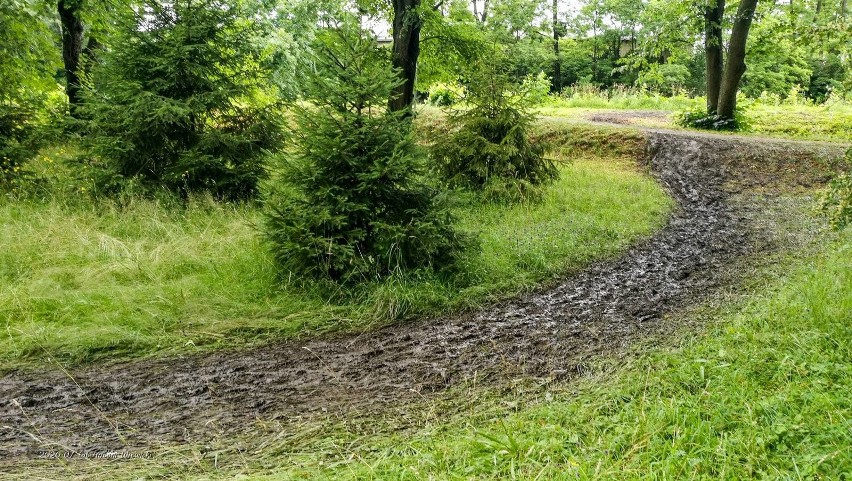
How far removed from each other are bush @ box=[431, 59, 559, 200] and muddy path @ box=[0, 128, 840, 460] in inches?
140

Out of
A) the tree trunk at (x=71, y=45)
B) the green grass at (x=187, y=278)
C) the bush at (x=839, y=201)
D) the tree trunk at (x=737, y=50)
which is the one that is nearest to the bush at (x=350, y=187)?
the green grass at (x=187, y=278)

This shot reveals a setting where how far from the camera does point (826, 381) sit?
140 inches

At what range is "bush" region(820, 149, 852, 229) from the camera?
14.8ft

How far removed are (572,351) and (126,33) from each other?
8.55 metres

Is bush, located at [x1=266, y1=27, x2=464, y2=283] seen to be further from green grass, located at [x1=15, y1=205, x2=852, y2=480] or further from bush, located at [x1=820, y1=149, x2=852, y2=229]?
bush, located at [x1=820, y1=149, x2=852, y2=229]

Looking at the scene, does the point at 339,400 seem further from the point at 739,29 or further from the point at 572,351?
the point at 739,29

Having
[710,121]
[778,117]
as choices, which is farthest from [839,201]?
[778,117]

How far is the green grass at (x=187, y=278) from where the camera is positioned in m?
5.17

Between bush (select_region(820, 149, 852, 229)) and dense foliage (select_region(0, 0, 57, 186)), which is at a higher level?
dense foliage (select_region(0, 0, 57, 186))

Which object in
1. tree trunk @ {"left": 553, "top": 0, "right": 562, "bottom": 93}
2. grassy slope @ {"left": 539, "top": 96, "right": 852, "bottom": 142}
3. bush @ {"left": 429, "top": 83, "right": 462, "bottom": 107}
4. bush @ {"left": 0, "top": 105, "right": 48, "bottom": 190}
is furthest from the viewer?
tree trunk @ {"left": 553, "top": 0, "right": 562, "bottom": 93}

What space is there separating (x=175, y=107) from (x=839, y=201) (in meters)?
8.65

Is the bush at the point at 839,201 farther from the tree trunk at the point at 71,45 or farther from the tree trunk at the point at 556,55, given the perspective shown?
the tree trunk at the point at 556,55

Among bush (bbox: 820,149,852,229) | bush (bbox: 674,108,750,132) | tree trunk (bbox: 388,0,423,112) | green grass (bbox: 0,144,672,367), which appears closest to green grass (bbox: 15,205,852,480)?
bush (bbox: 820,149,852,229)

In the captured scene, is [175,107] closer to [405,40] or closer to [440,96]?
[405,40]
